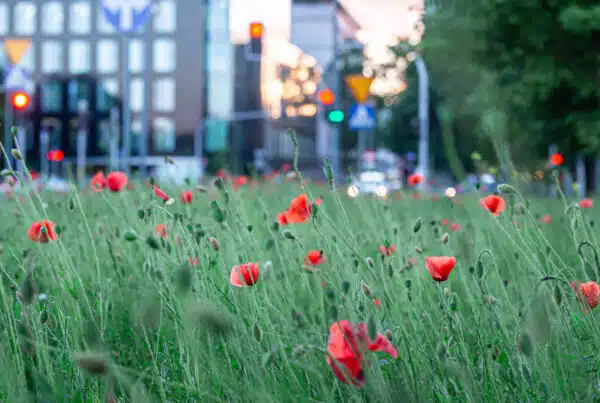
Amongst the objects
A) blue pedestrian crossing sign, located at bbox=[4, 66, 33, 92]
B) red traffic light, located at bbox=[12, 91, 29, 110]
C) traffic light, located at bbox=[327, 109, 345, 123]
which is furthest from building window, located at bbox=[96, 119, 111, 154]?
red traffic light, located at bbox=[12, 91, 29, 110]

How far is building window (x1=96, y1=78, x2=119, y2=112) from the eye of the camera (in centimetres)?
6234

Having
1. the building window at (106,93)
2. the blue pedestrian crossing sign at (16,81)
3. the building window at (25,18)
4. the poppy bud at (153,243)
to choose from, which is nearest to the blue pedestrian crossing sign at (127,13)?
the blue pedestrian crossing sign at (16,81)

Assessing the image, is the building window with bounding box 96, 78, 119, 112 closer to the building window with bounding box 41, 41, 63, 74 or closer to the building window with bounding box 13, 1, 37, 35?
the building window with bounding box 41, 41, 63, 74

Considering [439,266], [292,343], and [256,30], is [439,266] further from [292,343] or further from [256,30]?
[256,30]

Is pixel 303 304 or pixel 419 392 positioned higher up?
pixel 419 392

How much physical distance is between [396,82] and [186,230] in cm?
4184

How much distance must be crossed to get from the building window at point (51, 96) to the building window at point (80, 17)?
3990 mm

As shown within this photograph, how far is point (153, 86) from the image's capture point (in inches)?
2397

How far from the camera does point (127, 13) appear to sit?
13070 mm

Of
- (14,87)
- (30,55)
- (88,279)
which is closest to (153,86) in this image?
(30,55)

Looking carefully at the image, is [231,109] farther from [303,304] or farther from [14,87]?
[303,304]

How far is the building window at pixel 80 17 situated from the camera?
6256cm

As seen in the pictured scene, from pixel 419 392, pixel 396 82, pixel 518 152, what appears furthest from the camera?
pixel 396 82

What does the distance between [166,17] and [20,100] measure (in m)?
51.5
